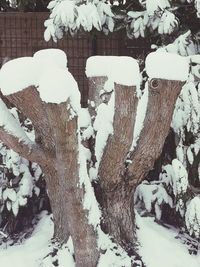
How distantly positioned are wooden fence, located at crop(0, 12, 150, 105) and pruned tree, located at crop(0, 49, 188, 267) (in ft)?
6.34

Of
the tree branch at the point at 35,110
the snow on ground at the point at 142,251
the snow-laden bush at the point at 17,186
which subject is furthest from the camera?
the snow-laden bush at the point at 17,186

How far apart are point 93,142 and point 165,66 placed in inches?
40.7

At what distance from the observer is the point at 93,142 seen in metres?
3.71

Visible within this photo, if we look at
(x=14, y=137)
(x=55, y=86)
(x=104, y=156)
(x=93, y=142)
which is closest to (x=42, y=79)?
(x=55, y=86)

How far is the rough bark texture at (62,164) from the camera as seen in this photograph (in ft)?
9.15

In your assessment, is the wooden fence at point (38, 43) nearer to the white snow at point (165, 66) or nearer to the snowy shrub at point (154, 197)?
the snowy shrub at point (154, 197)

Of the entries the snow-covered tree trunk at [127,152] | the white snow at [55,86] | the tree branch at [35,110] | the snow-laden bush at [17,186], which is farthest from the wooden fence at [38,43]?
the white snow at [55,86]

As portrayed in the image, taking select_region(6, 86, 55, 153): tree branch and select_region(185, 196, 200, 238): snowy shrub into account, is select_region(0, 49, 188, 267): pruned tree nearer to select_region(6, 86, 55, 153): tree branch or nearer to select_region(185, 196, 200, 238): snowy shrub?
select_region(6, 86, 55, 153): tree branch

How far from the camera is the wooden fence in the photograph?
18.3ft

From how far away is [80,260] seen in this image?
3.37 meters

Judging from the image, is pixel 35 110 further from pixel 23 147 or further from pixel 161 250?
pixel 161 250

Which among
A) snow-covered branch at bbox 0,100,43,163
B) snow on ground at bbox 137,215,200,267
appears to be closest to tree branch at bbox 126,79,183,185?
snow on ground at bbox 137,215,200,267

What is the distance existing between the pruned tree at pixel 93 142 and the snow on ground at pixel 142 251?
0.15 meters

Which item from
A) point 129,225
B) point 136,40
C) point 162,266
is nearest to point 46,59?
point 129,225
